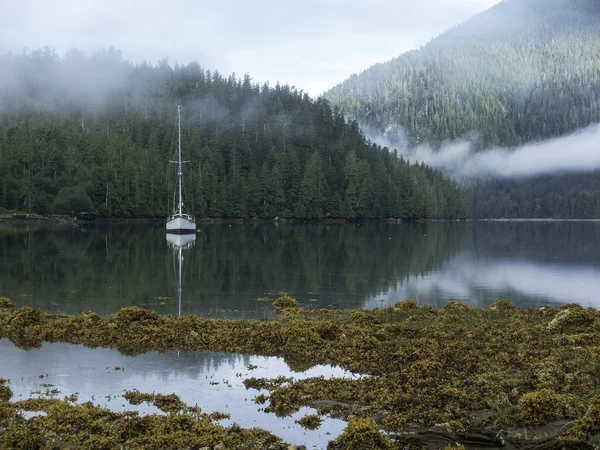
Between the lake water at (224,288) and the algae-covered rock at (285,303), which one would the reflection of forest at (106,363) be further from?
the algae-covered rock at (285,303)

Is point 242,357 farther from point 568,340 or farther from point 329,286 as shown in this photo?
point 329,286

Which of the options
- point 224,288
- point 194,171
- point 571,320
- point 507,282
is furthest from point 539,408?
point 194,171

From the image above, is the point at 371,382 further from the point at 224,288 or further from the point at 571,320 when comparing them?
the point at 224,288

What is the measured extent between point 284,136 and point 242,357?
18265 centimetres

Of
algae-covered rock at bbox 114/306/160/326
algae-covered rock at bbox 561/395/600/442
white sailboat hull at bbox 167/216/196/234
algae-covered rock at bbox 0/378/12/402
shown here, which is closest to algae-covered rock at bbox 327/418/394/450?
algae-covered rock at bbox 561/395/600/442

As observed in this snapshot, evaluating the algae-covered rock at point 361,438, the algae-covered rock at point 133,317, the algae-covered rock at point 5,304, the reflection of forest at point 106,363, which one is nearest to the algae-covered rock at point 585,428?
the algae-covered rock at point 361,438

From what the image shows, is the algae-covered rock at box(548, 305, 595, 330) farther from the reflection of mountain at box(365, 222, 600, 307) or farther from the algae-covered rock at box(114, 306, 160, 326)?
the algae-covered rock at box(114, 306, 160, 326)

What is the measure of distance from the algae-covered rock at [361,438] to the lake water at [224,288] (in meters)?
0.47

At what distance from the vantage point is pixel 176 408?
482 inches

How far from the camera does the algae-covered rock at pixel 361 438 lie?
33.5ft

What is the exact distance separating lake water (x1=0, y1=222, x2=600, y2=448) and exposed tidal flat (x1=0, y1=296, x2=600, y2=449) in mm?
509

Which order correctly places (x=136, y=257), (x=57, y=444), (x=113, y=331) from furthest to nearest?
(x=136, y=257)
(x=113, y=331)
(x=57, y=444)

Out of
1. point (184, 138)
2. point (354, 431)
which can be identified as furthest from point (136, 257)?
point (184, 138)

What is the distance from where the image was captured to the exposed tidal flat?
10.5 m
